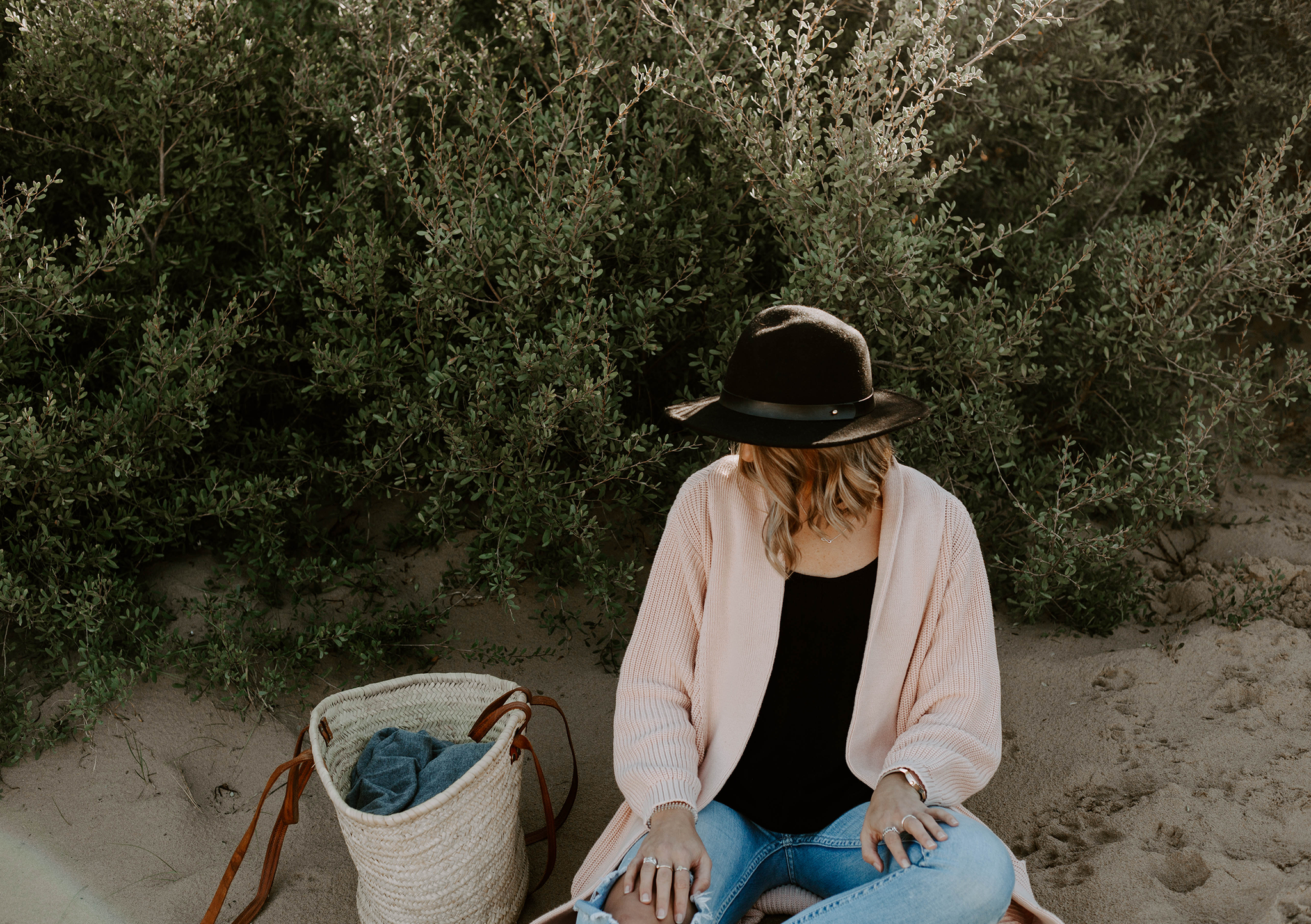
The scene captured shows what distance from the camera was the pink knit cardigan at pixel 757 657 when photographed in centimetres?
212

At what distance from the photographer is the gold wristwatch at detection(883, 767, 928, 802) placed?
2.00 meters

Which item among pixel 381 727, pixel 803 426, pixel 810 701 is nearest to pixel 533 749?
pixel 381 727

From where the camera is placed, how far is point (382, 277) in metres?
3.38

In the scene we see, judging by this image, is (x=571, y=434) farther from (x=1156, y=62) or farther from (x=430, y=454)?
(x=1156, y=62)

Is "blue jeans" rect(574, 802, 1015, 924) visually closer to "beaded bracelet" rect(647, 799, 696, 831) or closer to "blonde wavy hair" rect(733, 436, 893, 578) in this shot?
"beaded bracelet" rect(647, 799, 696, 831)

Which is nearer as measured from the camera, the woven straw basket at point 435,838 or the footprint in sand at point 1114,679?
the woven straw basket at point 435,838

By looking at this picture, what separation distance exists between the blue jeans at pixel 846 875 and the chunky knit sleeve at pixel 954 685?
0.13 meters

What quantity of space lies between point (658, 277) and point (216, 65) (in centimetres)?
168

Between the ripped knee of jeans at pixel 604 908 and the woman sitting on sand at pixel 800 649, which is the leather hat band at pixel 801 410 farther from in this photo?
the ripped knee of jeans at pixel 604 908

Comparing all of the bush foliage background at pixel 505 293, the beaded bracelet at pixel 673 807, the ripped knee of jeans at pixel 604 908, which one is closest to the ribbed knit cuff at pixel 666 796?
the beaded bracelet at pixel 673 807

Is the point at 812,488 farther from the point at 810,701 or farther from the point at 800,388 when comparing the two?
the point at 810,701

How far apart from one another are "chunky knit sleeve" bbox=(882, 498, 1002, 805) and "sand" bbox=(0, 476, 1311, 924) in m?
0.64

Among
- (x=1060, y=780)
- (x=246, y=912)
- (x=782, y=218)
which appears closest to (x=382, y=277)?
(x=782, y=218)

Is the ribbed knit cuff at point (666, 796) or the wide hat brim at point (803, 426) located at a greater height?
the wide hat brim at point (803, 426)
